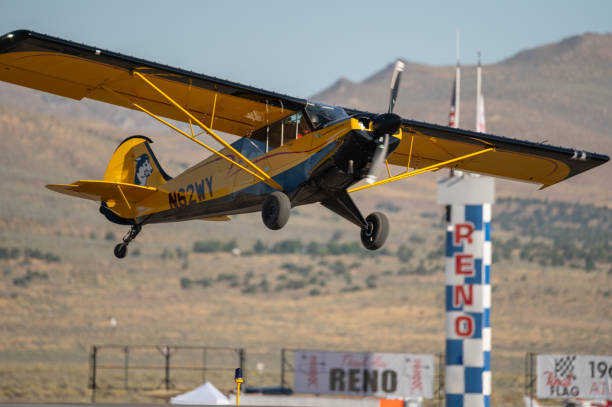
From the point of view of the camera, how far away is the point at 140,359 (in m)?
63.8

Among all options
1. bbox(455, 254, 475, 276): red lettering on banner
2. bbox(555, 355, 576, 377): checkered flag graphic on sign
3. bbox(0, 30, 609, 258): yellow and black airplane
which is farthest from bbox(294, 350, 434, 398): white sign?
bbox(0, 30, 609, 258): yellow and black airplane

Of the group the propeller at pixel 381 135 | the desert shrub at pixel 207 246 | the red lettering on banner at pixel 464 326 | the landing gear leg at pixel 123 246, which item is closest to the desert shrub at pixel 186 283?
the desert shrub at pixel 207 246

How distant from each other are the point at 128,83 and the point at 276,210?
13.7 ft

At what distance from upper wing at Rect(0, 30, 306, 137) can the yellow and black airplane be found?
0.07 feet

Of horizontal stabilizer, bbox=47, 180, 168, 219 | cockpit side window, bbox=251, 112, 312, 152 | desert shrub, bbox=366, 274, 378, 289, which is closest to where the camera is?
cockpit side window, bbox=251, 112, 312, 152

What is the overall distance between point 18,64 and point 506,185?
130 m

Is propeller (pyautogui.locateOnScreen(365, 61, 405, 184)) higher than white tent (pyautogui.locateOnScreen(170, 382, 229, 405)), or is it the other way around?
propeller (pyautogui.locateOnScreen(365, 61, 405, 184))

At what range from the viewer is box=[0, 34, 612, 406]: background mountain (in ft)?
225

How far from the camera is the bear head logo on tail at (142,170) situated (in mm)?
22859

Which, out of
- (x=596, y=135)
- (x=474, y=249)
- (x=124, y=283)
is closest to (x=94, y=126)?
(x=124, y=283)

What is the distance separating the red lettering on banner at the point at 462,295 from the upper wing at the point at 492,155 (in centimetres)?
485

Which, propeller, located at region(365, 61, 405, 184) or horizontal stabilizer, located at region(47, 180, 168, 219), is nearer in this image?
propeller, located at region(365, 61, 405, 184)

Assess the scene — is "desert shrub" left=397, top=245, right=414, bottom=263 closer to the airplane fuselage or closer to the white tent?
the white tent

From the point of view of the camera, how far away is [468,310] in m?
28.1
